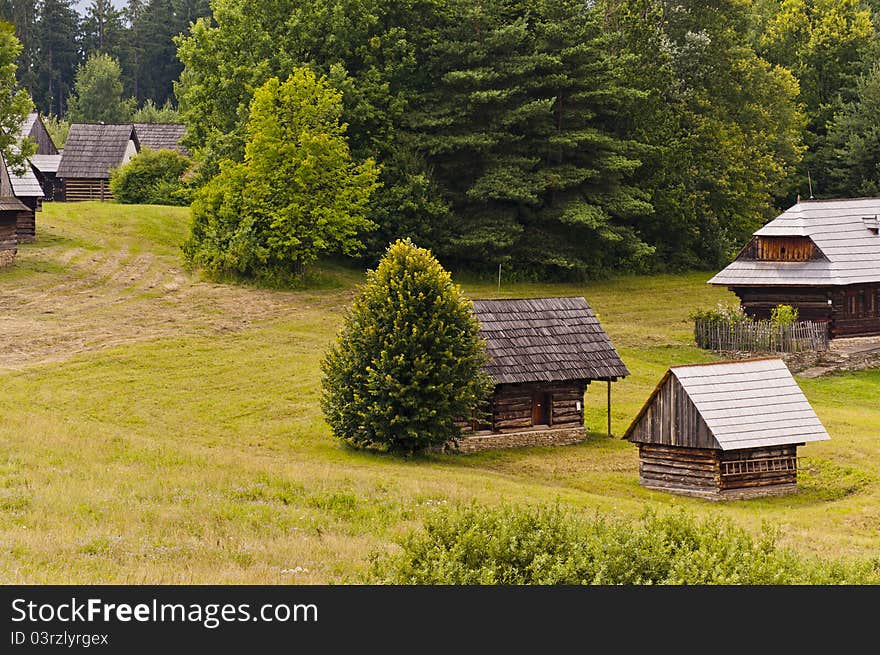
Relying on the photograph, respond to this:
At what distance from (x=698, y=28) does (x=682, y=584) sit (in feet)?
192

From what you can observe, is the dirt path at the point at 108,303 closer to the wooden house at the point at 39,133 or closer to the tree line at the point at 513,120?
the tree line at the point at 513,120

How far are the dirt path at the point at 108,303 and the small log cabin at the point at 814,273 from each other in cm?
1702

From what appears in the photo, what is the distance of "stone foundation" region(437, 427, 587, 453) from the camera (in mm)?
35225

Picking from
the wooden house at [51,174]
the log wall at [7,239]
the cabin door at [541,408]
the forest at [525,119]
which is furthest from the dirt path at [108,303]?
the wooden house at [51,174]

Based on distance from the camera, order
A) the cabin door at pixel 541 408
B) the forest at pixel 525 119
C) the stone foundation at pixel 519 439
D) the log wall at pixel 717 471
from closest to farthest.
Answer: the log wall at pixel 717 471 → the stone foundation at pixel 519 439 → the cabin door at pixel 541 408 → the forest at pixel 525 119

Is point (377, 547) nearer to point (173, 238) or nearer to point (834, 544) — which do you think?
point (834, 544)

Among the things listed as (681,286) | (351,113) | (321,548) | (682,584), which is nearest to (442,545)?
(682,584)

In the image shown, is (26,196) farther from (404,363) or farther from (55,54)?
(55,54)

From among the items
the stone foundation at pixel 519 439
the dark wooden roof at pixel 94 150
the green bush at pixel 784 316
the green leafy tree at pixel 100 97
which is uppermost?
the green leafy tree at pixel 100 97

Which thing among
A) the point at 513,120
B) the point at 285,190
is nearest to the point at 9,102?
the point at 285,190

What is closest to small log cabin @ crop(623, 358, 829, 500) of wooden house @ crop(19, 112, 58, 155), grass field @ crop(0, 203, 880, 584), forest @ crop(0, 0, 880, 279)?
grass field @ crop(0, 203, 880, 584)

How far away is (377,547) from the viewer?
1888 centimetres

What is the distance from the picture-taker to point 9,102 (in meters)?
51.6

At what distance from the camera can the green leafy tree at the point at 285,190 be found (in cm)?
5253
